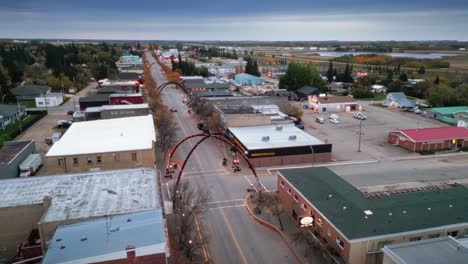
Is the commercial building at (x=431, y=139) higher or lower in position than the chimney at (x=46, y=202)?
lower

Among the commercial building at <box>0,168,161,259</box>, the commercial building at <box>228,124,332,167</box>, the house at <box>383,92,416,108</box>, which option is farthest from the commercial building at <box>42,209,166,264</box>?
the house at <box>383,92,416,108</box>

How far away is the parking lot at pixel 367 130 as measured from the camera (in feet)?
120

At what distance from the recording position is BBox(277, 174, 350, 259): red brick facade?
17370 millimetres

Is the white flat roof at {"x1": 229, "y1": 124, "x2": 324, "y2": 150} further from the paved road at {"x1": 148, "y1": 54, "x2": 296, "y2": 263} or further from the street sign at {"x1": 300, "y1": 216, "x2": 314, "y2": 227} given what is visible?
the street sign at {"x1": 300, "y1": 216, "x2": 314, "y2": 227}

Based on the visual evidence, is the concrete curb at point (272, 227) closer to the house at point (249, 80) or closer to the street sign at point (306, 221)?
the street sign at point (306, 221)

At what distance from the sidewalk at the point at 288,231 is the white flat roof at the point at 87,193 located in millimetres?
7064

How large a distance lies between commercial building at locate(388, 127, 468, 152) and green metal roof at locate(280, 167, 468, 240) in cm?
1662

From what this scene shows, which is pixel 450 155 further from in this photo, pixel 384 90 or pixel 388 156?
pixel 384 90

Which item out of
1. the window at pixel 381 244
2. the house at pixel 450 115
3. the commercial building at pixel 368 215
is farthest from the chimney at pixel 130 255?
the house at pixel 450 115

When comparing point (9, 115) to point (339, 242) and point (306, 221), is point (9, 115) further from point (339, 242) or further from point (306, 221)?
point (339, 242)

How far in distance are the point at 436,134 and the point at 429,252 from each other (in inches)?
1116

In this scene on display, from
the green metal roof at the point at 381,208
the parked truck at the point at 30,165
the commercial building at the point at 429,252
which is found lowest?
the parked truck at the point at 30,165

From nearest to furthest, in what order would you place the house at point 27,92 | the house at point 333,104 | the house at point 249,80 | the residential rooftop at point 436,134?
the residential rooftop at point 436,134, the house at point 333,104, the house at point 27,92, the house at point 249,80

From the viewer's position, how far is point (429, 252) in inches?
574
